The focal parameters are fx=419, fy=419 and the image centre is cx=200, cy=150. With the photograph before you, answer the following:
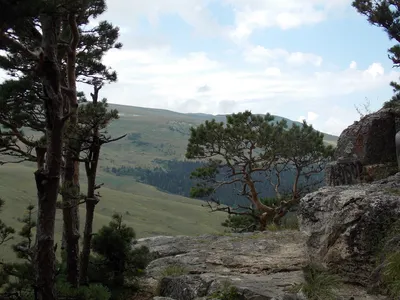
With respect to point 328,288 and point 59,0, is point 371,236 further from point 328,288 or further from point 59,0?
point 59,0

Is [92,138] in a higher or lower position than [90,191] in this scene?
higher

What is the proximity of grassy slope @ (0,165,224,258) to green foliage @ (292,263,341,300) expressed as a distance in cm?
9822

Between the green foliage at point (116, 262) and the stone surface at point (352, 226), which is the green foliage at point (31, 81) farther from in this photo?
the stone surface at point (352, 226)

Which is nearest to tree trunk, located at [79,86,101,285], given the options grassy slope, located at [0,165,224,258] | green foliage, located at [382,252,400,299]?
green foliage, located at [382,252,400,299]

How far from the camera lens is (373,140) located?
1223 cm

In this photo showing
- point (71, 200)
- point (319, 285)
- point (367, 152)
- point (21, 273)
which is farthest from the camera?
point (367, 152)

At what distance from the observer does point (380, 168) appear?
11414 millimetres

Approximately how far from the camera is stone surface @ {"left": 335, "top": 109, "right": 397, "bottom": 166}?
12.1 meters

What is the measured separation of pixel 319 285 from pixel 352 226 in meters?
1.21

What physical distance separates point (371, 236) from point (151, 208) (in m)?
150

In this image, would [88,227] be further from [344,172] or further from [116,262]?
[344,172]

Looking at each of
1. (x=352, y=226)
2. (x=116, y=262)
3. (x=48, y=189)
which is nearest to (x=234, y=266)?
(x=116, y=262)

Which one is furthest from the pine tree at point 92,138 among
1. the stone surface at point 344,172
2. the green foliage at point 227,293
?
the stone surface at point 344,172

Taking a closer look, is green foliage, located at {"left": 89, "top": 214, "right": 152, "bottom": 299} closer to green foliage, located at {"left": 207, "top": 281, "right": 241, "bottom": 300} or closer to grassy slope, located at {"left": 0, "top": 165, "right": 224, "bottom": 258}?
green foliage, located at {"left": 207, "top": 281, "right": 241, "bottom": 300}
